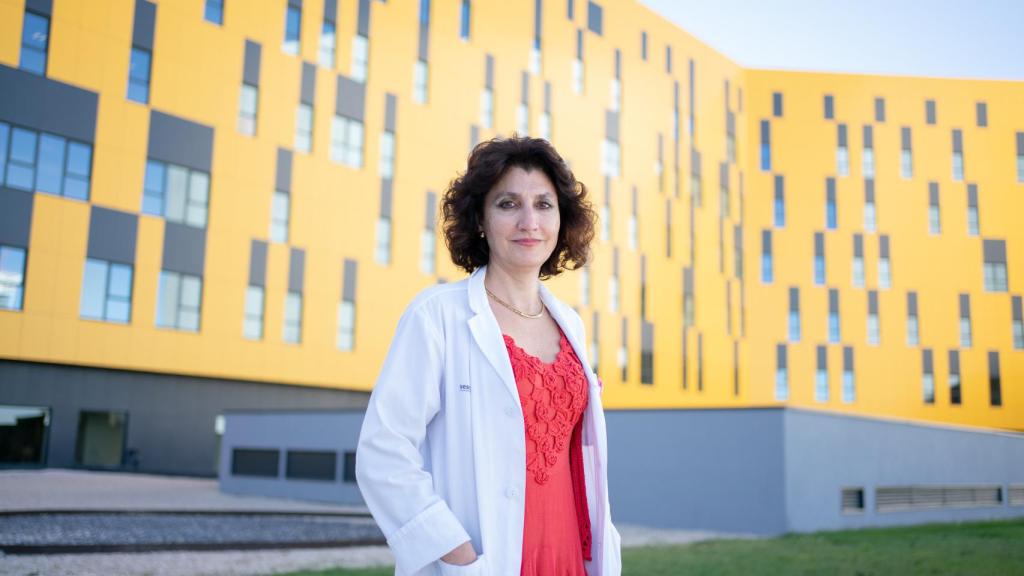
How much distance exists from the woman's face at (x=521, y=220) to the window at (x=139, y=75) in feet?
84.0

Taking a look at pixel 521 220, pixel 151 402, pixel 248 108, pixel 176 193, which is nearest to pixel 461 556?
pixel 521 220

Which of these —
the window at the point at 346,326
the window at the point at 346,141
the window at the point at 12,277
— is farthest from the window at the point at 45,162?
the window at the point at 346,326

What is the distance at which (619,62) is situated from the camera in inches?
1567

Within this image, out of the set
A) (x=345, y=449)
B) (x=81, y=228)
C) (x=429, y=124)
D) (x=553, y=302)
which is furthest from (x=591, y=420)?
(x=429, y=124)

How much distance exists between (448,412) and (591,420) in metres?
0.58

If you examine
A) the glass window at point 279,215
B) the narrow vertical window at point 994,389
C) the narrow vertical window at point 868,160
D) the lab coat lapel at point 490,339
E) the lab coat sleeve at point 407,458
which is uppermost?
the narrow vertical window at point 868,160

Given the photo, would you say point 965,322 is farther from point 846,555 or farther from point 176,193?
point 846,555

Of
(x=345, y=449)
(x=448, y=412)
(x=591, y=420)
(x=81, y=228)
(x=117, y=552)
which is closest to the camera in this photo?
(x=448, y=412)

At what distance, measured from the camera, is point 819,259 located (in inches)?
A: 1797

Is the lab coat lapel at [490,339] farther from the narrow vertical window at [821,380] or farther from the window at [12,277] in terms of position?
the narrow vertical window at [821,380]

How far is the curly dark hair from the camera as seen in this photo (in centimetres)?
292

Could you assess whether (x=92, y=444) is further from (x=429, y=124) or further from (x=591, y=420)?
(x=591, y=420)

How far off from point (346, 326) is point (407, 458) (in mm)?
28319

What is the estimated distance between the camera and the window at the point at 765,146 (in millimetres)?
46625
